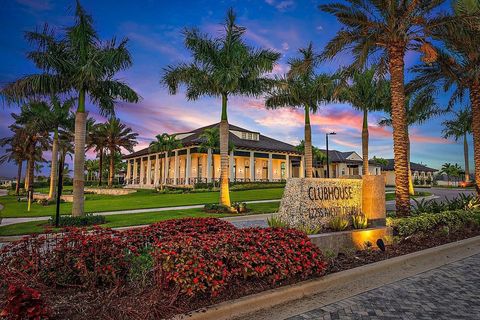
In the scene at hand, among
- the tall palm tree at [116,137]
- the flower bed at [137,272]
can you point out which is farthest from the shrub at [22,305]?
the tall palm tree at [116,137]

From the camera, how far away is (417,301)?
531 cm

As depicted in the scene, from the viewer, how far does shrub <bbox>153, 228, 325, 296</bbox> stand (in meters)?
4.47

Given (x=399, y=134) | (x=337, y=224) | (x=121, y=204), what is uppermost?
(x=399, y=134)

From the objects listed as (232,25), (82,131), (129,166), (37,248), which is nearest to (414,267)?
(37,248)

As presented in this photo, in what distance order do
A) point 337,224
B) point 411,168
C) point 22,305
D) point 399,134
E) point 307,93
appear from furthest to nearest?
point 411,168
point 307,93
point 399,134
point 337,224
point 22,305

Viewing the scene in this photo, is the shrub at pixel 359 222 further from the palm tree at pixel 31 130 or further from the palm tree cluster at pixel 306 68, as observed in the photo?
the palm tree at pixel 31 130

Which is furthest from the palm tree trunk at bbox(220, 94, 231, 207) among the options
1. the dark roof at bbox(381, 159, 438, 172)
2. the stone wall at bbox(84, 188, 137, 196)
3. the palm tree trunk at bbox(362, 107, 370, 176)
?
the dark roof at bbox(381, 159, 438, 172)

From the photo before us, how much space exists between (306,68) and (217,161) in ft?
128

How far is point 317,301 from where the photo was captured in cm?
530

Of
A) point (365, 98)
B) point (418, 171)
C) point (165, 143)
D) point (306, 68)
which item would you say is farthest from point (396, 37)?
point (418, 171)

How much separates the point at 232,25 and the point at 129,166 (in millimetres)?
53852

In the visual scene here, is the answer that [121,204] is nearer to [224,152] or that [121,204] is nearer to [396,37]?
[224,152]

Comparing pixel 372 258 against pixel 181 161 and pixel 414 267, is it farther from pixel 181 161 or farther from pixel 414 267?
pixel 181 161

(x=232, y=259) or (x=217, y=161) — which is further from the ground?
(x=217, y=161)
